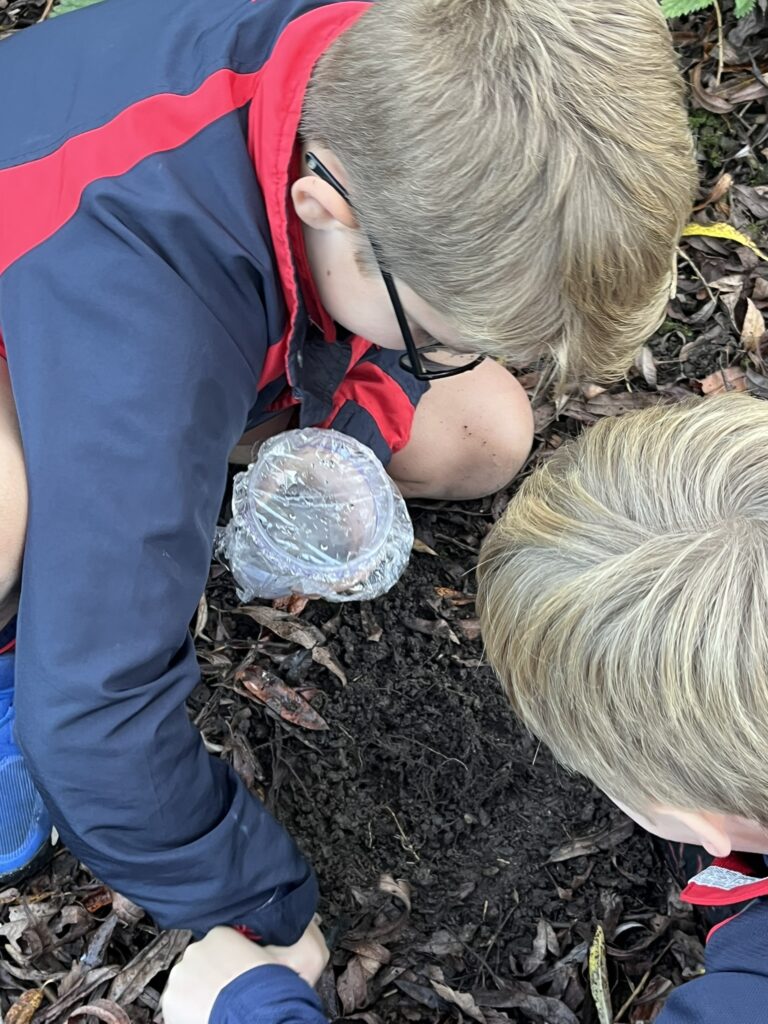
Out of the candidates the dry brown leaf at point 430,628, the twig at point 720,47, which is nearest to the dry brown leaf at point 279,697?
the dry brown leaf at point 430,628

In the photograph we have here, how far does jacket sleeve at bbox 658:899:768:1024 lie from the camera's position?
5.03 feet

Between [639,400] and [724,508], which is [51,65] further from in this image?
[639,400]

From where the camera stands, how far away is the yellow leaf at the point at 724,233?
3.17 m

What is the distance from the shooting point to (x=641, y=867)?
8.06 feet

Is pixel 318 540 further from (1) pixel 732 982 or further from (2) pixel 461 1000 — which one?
(1) pixel 732 982

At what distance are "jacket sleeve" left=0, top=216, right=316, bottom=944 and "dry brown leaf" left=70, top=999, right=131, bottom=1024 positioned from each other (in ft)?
2.22

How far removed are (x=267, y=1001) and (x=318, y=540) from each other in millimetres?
1300

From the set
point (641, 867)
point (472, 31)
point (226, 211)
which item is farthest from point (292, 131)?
point (641, 867)

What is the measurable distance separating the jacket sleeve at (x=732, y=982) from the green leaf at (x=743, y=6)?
2792 millimetres

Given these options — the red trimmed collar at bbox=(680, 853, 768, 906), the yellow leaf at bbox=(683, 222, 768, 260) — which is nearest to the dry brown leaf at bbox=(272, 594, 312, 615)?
the red trimmed collar at bbox=(680, 853, 768, 906)

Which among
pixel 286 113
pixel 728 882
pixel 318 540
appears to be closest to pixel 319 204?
pixel 286 113

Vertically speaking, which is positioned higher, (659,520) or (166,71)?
(166,71)

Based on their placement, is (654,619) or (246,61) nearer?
(654,619)

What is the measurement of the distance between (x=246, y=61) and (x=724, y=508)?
1311 mm
